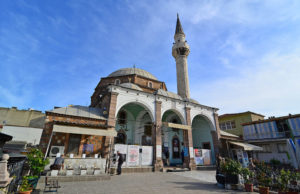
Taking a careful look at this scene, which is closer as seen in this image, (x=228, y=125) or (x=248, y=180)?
(x=248, y=180)

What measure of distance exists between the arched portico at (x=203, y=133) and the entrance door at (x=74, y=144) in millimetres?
12856

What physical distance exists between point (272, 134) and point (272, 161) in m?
2.98

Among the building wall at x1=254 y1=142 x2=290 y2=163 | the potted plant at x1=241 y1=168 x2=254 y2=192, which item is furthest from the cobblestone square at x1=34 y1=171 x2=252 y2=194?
the building wall at x1=254 y1=142 x2=290 y2=163

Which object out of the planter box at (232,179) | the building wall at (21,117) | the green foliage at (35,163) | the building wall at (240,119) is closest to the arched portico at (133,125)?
the green foliage at (35,163)

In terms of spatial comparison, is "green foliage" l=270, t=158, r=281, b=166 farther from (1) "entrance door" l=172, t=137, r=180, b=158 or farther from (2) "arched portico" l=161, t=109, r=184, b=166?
(1) "entrance door" l=172, t=137, r=180, b=158

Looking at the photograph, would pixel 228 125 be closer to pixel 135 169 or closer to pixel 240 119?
pixel 240 119

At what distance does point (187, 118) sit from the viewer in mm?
15953

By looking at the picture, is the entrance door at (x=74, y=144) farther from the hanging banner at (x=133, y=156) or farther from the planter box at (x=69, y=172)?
the hanging banner at (x=133, y=156)

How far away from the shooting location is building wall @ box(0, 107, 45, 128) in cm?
2622

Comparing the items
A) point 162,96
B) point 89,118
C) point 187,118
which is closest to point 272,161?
point 187,118

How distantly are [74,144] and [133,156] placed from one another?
4.49 meters

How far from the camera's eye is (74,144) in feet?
36.1

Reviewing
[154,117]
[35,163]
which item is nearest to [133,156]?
[154,117]

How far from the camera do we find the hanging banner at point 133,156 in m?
11.5
